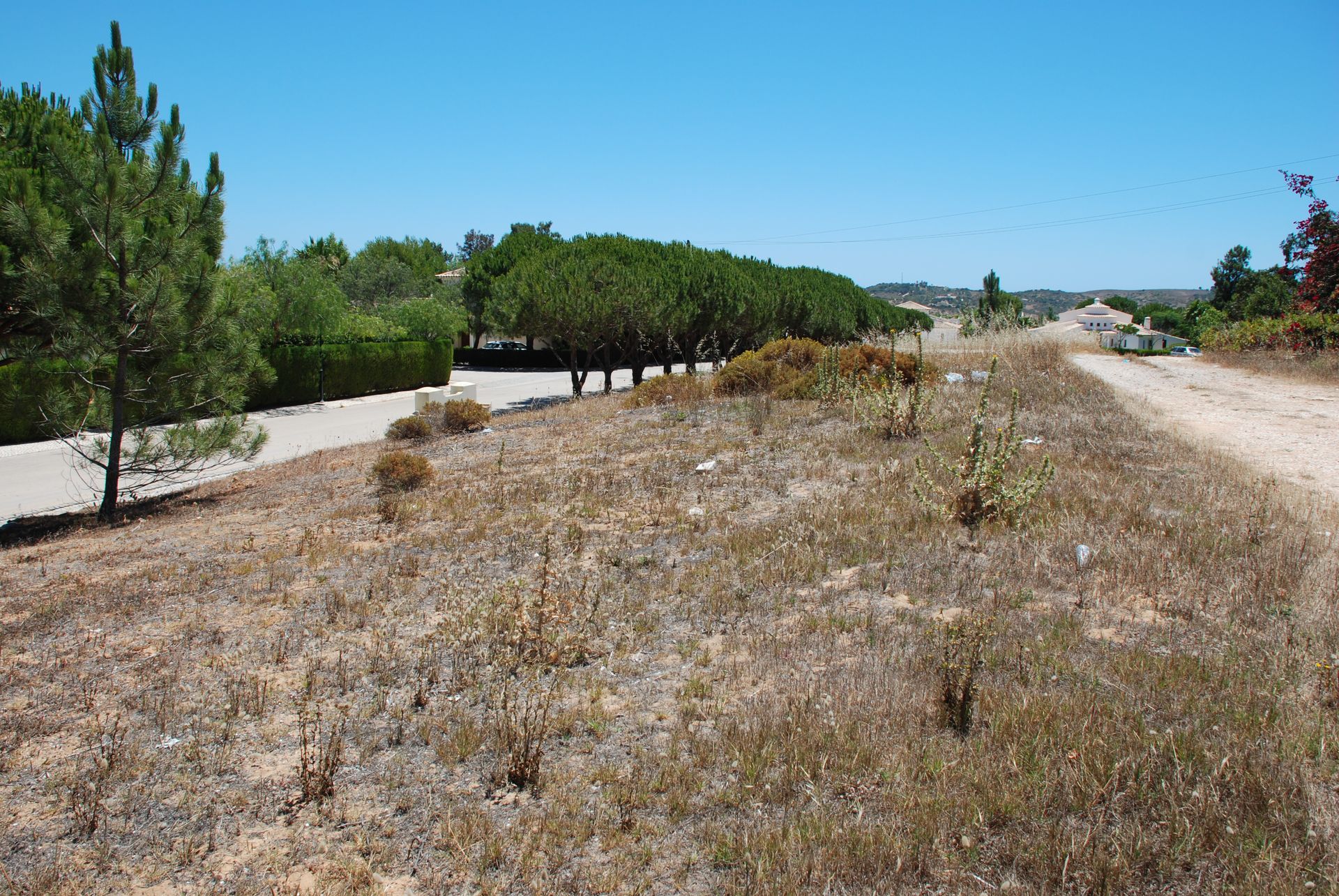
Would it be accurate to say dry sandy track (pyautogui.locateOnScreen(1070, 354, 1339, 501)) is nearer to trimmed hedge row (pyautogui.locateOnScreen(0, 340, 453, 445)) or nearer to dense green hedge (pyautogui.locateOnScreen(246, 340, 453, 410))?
trimmed hedge row (pyautogui.locateOnScreen(0, 340, 453, 445))

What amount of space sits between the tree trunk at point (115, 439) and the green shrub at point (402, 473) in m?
4.05

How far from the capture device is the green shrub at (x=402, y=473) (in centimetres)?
1005

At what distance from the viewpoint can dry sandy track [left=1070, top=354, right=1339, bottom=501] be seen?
893 centimetres

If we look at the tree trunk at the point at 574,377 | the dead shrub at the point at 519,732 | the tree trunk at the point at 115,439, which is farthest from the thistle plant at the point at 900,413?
the tree trunk at the point at 574,377

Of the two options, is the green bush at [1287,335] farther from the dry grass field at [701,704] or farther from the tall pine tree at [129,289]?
the tall pine tree at [129,289]

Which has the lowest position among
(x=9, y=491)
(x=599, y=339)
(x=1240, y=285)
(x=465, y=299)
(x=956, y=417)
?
(x=9, y=491)

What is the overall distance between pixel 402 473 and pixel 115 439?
4.56 metres

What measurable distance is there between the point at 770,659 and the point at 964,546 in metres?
2.46

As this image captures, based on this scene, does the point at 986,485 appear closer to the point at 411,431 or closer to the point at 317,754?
the point at 317,754

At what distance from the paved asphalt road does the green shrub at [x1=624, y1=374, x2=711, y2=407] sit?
6.40m

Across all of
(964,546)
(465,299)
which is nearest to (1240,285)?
(465,299)

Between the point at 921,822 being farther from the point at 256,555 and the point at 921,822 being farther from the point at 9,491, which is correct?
the point at 9,491

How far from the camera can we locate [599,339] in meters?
28.3

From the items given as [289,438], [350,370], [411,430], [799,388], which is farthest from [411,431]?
[350,370]
